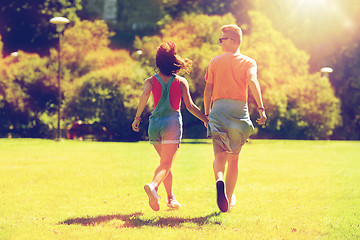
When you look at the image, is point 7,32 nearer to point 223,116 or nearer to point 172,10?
point 172,10

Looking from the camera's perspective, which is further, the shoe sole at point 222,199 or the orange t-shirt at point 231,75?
the orange t-shirt at point 231,75

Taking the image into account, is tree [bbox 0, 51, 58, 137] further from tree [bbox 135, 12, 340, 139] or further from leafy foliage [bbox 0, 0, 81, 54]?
leafy foliage [bbox 0, 0, 81, 54]

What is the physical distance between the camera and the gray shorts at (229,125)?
5.83 meters

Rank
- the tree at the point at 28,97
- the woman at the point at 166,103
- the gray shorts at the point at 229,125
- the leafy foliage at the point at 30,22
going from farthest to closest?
1. the leafy foliage at the point at 30,22
2. the tree at the point at 28,97
3. the woman at the point at 166,103
4. the gray shorts at the point at 229,125

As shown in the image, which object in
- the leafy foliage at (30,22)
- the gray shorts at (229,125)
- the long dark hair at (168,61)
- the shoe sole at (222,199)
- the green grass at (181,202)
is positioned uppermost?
the leafy foliage at (30,22)

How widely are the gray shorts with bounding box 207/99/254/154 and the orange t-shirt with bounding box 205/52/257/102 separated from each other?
80mm

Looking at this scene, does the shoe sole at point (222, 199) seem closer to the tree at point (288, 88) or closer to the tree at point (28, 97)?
the tree at point (288, 88)

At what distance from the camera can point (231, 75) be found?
19.3 ft

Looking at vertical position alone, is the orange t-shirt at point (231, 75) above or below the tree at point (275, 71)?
below

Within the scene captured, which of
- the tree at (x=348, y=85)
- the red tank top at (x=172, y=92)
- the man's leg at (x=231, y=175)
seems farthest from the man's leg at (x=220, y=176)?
the tree at (x=348, y=85)

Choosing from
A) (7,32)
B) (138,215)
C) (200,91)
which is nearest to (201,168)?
(138,215)

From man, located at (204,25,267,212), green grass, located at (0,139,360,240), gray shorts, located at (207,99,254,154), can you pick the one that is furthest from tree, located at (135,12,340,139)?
gray shorts, located at (207,99,254,154)

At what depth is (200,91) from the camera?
92.5 ft

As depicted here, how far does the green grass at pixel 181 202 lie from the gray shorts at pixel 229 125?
0.83 metres
